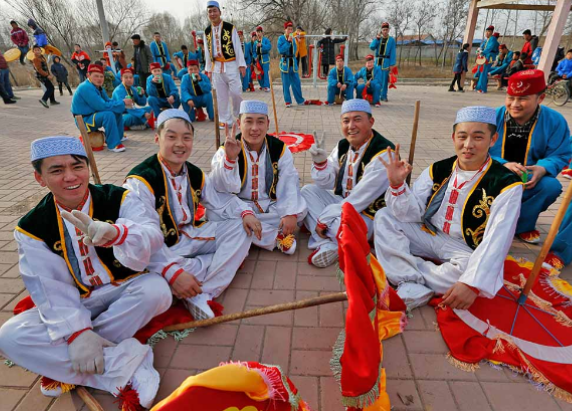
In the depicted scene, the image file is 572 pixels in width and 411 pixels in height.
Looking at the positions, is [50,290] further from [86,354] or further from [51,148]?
[51,148]

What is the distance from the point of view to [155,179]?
98.0 inches

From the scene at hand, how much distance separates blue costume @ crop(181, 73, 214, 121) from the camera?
812 centimetres

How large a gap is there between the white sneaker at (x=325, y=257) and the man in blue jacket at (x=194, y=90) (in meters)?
6.55

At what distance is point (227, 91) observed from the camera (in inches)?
293

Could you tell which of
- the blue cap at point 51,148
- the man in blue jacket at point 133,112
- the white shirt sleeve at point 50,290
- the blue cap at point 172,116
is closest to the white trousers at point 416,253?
the blue cap at point 172,116

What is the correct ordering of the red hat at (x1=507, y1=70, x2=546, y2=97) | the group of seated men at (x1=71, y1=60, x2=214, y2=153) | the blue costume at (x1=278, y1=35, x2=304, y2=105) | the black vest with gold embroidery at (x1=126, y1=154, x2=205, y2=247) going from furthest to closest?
the blue costume at (x1=278, y1=35, x2=304, y2=105)
the group of seated men at (x1=71, y1=60, x2=214, y2=153)
the red hat at (x1=507, y1=70, x2=546, y2=97)
the black vest with gold embroidery at (x1=126, y1=154, x2=205, y2=247)

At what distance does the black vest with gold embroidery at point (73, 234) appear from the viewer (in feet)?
6.22

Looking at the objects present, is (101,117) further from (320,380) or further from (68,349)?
(320,380)

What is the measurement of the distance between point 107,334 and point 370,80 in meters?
9.68

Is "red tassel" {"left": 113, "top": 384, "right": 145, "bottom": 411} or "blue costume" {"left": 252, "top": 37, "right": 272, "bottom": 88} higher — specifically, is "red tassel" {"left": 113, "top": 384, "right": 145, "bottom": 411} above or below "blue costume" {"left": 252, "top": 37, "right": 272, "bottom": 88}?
below

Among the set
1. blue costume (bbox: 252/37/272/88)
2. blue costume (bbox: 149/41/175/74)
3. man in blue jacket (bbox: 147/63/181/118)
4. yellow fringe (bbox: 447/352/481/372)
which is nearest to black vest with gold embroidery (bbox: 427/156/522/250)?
yellow fringe (bbox: 447/352/481/372)

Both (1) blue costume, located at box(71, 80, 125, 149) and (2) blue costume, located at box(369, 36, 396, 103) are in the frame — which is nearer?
(1) blue costume, located at box(71, 80, 125, 149)

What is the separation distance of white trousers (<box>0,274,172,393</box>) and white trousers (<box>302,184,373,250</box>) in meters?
1.49

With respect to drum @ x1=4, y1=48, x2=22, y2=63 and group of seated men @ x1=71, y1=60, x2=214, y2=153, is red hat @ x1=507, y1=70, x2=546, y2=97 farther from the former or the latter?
drum @ x1=4, y1=48, x2=22, y2=63
